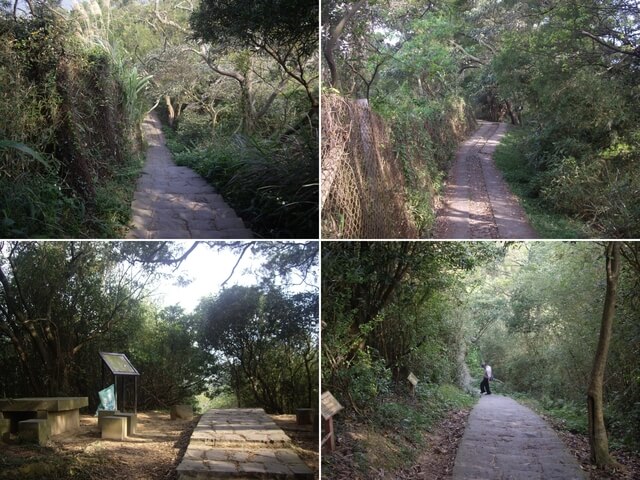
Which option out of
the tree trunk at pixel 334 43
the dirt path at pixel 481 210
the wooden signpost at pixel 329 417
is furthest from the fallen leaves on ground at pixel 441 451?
the tree trunk at pixel 334 43

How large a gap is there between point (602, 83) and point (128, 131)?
2.08 metres

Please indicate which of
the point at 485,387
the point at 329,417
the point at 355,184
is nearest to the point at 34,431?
the point at 329,417

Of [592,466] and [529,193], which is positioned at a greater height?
[529,193]

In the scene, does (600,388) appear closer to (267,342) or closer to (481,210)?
(481,210)

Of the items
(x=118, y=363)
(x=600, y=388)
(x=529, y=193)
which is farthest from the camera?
(x=118, y=363)

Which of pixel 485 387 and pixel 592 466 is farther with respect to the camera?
pixel 485 387

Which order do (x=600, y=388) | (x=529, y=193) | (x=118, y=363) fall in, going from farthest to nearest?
(x=118, y=363) < (x=600, y=388) < (x=529, y=193)

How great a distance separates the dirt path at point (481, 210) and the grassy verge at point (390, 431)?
752 mm

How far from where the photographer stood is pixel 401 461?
267 cm

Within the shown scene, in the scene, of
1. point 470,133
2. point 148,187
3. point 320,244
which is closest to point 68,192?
point 148,187

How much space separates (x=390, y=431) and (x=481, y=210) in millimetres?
1065

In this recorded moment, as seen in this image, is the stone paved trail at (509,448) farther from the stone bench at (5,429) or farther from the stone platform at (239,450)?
the stone bench at (5,429)

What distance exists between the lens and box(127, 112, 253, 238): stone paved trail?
2.58 m

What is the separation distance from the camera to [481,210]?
100 inches
